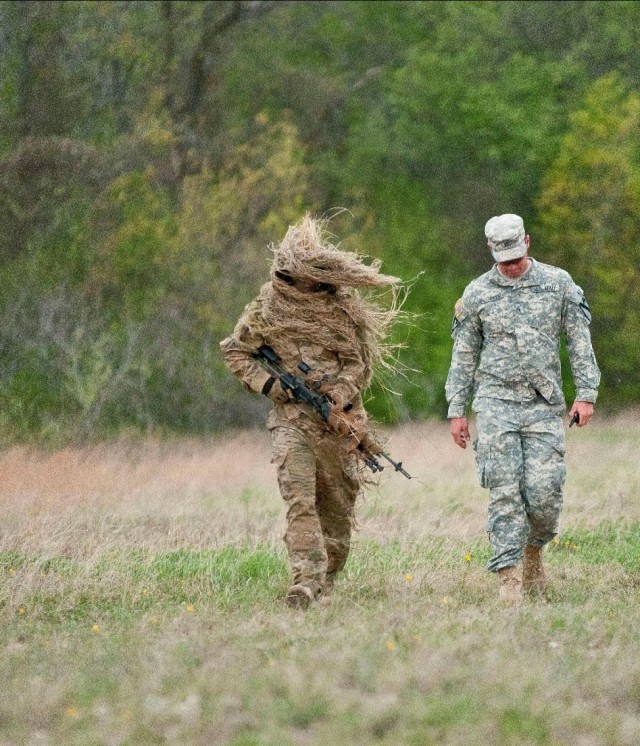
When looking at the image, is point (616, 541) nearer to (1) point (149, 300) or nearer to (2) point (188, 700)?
(2) point (188, 700)

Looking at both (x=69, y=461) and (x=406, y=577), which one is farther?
(x=69, y=461)

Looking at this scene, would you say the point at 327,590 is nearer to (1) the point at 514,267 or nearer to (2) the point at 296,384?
(2) the point at 296,384

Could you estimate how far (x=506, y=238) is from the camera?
7.91 metres

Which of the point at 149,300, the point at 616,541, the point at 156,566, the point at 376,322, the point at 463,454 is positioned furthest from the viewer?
the point at 149,300

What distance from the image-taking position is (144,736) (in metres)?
5.04

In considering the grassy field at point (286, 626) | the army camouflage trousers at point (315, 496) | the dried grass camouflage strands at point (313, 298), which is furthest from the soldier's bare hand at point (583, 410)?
the army camouflage trousers at point (315, 496)

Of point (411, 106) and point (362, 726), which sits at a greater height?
point (411, 106)

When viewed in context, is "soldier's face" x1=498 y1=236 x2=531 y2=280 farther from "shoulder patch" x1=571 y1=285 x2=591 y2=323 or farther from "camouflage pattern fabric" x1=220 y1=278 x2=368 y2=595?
"camouflage pattern fabric" x1=220 y1=278 x2=368 y2=595

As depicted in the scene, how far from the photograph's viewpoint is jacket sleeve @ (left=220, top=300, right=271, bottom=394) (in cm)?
804

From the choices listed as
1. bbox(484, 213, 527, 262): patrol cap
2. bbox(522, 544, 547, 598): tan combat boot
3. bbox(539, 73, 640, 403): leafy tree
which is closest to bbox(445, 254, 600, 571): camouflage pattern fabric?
bbox(484, 213, 527, 262): patrol cap

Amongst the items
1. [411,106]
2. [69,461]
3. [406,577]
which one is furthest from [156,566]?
[411,106]

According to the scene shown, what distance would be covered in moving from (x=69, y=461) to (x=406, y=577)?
254 inches

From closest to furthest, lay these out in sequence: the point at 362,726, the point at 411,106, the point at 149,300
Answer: the point at 362,726, the point at 149,300, the point at 411,106

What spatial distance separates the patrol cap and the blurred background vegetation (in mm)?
9302
